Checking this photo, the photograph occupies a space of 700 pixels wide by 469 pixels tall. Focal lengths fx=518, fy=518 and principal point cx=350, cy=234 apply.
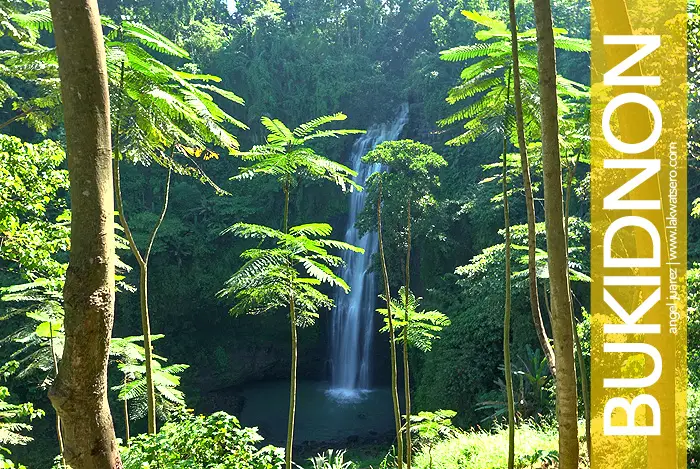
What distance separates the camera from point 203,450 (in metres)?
3.22

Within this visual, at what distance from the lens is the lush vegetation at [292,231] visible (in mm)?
3947

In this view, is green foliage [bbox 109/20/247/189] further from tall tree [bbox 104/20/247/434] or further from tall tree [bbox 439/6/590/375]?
tall tree [bbox 439/6/590/375]

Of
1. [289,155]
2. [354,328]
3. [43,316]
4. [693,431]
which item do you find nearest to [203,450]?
[289,155]

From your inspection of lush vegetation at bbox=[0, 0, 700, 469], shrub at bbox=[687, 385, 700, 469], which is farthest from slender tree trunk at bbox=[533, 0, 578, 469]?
shrub at bbox=[687, 385, 700, 469]

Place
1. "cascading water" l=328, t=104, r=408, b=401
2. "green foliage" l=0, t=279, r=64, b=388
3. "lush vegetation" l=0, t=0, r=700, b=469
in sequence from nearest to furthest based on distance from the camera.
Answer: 1. "lush vegetation" l=0, t=0, r=700, b=469
2. "green foliage" l=0, t=279, r=64, b=388
3. "cascading water" l=328, t=104, r=408, b=401

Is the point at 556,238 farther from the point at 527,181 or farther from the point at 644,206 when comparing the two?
the point at 644,206

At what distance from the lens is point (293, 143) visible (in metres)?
4.27

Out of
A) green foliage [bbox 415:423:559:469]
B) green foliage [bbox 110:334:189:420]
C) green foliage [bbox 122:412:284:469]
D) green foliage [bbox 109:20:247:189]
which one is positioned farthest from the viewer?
green foliage [bbox 415:423:559:469]

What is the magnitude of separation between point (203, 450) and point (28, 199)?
4.00 meters

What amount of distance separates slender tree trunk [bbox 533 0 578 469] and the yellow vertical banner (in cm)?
97

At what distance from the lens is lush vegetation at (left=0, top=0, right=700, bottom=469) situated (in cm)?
395

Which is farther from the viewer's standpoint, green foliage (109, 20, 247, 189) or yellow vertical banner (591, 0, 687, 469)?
green foliage (109, 20, 247, 189)

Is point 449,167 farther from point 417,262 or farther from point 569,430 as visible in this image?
point 569,430

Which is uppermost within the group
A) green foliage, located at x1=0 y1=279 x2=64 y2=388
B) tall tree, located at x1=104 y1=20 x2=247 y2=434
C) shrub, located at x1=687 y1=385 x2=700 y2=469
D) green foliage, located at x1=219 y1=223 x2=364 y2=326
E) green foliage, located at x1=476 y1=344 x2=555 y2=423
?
tall tree, located at x1=104 y1=20 x2=247 y2=434
